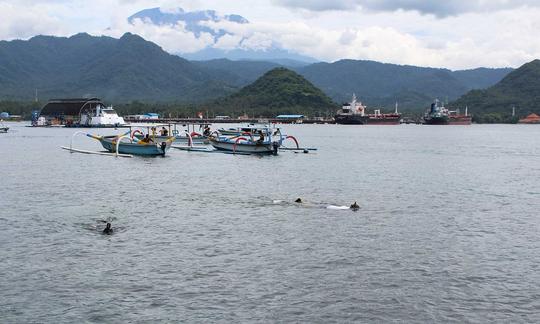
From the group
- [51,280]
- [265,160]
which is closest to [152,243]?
[51,280]

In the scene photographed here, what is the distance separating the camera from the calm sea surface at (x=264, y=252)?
21484 mm

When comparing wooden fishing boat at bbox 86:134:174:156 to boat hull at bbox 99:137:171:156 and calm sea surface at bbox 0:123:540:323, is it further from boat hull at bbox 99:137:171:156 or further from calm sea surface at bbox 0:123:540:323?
calm sea surface at bbox 0:123:540:323

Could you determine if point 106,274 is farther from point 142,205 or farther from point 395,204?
point 395,204

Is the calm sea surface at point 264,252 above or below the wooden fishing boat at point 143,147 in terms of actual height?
below

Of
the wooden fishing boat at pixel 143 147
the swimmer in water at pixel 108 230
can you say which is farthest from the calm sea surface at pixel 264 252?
the wooden fishing boat at pixel 143 147

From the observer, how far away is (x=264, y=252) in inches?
1148

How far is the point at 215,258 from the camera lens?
27.7m

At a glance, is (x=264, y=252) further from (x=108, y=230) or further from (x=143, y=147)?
(x=143, y=147)

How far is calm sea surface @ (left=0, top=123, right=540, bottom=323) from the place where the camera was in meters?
21.5

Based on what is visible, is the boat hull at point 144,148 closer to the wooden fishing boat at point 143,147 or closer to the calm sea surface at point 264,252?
the wooden fishing boat at point 143,147

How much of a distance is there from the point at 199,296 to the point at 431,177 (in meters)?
49.1

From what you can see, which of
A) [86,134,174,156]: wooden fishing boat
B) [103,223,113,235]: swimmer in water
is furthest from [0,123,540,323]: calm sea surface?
[86,134,174,156]: wooden fishing boat

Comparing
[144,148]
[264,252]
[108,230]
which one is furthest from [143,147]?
[264,252]

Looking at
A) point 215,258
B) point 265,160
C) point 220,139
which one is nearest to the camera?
point 215,258
